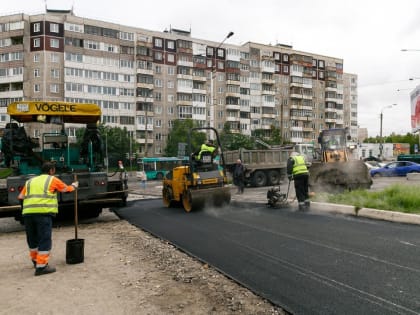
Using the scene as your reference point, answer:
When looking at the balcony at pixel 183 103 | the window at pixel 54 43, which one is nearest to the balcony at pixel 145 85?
the balcony at pixel 183 103

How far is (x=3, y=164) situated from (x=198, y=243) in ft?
17.0

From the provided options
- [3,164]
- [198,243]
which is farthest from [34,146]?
[198,243]

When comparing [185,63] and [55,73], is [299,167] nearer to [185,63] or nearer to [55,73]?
[55,73]

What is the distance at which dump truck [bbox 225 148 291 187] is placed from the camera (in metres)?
21.1

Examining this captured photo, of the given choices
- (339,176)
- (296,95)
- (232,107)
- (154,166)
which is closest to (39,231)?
(339,176)

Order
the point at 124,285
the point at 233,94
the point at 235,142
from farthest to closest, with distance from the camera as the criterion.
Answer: the point at 233,94 < the point at 235,142 < the point at 124,285

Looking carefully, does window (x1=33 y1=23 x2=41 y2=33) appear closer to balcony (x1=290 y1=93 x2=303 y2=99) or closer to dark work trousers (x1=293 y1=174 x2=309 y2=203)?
balcony (x1=290 y1=93 x2=303 y2=99)

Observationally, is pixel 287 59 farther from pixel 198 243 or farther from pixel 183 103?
pixel 198 243

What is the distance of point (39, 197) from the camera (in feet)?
17.9

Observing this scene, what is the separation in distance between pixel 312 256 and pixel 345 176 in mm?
8270

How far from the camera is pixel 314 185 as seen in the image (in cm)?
1353

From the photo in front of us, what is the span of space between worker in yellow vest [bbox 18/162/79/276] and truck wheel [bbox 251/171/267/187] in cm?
1619

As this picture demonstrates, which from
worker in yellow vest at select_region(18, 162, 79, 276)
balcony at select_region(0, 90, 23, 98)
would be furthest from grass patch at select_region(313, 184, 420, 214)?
balcony at select_region(0, 90, 23, 98)

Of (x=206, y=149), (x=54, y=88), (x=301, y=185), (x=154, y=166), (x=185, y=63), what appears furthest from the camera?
(x=185, y=63)
